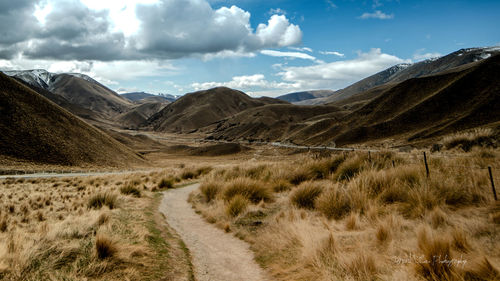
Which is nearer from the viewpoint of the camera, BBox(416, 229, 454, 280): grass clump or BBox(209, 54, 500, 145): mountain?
BBox(416, 229, 454, 280): grass clump

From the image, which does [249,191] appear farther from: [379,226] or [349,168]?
[379,226]

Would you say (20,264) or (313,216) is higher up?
(20,264)

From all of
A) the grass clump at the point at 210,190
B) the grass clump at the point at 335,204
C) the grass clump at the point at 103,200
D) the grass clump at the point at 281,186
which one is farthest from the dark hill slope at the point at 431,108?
the grass clump at the point at 103,200

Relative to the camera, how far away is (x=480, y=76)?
58.7 m

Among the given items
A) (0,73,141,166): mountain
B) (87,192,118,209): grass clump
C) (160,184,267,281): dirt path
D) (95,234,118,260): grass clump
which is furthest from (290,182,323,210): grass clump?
(0,73,141,166): mountain

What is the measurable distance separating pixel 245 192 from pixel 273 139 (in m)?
97.6

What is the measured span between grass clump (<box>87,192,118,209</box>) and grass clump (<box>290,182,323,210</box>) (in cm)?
708

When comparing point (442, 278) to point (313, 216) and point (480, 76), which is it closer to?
point (313, 216)

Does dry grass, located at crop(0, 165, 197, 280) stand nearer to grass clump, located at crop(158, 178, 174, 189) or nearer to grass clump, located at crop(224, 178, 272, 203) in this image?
grass clump, located at crop(224, 178, 272, 203)

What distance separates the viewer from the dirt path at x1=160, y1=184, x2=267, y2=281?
5.35 m

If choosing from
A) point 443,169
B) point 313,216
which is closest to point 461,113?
point 443,169

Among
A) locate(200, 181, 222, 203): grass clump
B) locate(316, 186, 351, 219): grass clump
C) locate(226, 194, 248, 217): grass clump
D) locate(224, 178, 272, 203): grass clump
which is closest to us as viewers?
locate(316, 186, 351, 219): grass clump

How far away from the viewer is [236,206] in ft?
31.0

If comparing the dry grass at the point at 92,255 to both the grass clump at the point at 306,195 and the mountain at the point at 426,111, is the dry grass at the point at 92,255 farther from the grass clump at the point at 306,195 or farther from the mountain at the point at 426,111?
the mountain at the point at 426,111
